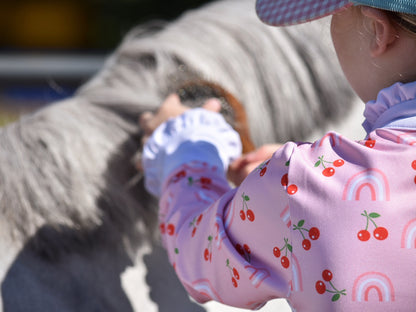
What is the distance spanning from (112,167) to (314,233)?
30cm

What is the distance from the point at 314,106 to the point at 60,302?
19.6 inches

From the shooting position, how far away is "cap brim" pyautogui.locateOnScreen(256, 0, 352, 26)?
0.43 m

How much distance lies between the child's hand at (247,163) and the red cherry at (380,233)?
232 mm

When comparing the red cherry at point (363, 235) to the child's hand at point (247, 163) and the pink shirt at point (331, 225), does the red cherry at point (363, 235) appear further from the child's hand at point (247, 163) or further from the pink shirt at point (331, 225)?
the child's hand at point (247, 163)

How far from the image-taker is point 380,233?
0.37 m

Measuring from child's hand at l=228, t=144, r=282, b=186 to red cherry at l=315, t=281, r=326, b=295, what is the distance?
0.73ft

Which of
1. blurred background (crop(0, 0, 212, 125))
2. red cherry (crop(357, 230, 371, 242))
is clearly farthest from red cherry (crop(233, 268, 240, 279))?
blurred background (crop(0, 0, 212, 125))

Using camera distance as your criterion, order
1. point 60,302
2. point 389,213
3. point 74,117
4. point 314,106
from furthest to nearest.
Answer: point 314,106
point 74,117
point 60,302
point 389,213

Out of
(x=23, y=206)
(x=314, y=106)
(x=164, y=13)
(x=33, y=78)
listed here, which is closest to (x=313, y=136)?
(x=314, y=106)

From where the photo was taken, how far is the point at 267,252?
41 cm

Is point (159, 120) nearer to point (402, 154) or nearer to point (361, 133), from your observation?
point (402, 154)

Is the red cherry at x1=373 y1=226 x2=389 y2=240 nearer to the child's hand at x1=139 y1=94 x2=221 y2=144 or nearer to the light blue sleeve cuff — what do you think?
the light blue sleeve cuff

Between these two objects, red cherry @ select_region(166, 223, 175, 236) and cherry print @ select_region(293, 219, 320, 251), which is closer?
cherry print @ select_region(293, 219, 320, 251)

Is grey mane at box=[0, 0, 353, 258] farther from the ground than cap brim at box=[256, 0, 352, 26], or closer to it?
closer to it
